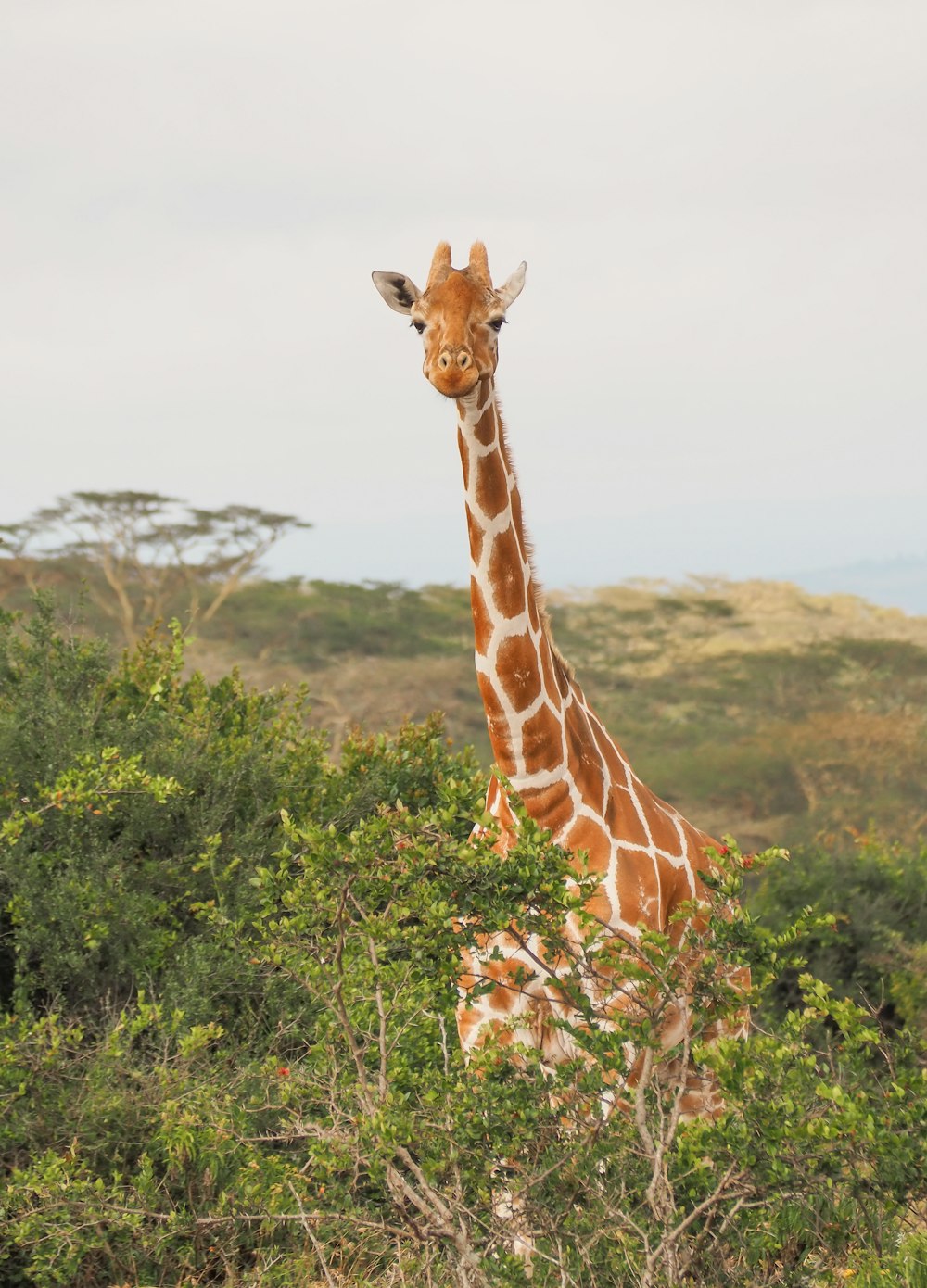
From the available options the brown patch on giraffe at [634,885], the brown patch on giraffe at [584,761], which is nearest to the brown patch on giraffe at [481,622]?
the brown patch on giraffe at [584,761]

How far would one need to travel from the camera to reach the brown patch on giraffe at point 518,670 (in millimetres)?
4477

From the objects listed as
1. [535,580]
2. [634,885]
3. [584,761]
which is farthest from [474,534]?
[634,885]

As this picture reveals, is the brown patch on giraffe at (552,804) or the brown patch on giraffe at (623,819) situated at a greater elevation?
the brown patch on giraffe at (552,804)

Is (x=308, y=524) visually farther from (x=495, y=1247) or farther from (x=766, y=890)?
(x=495, y=1247)

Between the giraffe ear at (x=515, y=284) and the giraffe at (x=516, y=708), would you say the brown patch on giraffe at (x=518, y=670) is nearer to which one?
the giraffe at (x=516, y=708)

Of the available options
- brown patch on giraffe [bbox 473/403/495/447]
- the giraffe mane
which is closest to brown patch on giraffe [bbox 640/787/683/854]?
the giraffe mane

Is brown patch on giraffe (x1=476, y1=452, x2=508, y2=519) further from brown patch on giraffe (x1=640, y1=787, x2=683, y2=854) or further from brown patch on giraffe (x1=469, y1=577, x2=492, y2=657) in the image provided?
brown patch on giraffe (x1=640, y1=787, x2=683, y2=854)

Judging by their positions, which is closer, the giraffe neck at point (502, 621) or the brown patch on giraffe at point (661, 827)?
the giraffe neck at point (502, 621)

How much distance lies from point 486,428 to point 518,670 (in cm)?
75

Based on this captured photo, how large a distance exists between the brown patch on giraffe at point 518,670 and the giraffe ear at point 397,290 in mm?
1149

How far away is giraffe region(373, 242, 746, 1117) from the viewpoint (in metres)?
4.24

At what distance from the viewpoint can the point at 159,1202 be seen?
4320 mm

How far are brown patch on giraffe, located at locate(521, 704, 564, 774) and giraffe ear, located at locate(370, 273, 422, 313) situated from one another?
1.40 meters

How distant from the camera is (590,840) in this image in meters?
4.44
